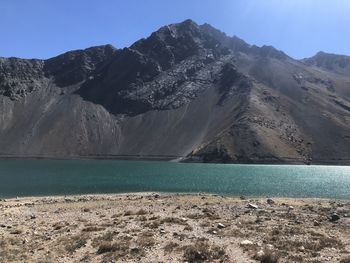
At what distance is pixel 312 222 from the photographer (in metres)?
35.5

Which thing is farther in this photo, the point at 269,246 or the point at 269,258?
the point at 269,246

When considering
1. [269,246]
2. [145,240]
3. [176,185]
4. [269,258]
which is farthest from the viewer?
[176,185]

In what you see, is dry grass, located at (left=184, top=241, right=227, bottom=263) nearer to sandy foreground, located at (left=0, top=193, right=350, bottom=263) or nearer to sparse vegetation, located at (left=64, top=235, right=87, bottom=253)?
sandy foreground, located at (left=0, top=193, right=350, bottom=263)

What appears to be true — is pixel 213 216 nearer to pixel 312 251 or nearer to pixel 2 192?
pixel 312 251

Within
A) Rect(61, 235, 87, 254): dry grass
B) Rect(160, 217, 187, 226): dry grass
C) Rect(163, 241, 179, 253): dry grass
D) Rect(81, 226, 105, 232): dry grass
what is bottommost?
Rect(61, 235, 87, 254): dry grass

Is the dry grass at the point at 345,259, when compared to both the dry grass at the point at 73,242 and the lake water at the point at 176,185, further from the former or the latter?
the lake water at the point at 176,185

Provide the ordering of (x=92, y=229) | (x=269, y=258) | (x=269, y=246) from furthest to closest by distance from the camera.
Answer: (x=92, y=229) < (x=269, y=246) < (x=269, y=258)

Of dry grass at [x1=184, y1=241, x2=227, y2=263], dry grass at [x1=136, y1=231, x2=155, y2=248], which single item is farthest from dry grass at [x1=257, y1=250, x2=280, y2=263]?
dry grass at [x1=136, y1=231, x2=155, y2=248]

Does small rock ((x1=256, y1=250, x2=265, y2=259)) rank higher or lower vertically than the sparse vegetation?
higher

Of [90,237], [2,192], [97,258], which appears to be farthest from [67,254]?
[2,192]

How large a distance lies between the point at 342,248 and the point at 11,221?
26.0m

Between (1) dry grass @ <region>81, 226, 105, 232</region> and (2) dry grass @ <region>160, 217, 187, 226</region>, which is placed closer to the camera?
(1) dry grass @ <region>81, 226, 105, 232</region>

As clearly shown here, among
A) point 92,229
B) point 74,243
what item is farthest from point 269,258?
point 92,229

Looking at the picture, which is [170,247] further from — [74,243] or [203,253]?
[74,243]
